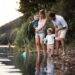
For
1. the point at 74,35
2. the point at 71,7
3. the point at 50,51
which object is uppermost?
the point at 71,7

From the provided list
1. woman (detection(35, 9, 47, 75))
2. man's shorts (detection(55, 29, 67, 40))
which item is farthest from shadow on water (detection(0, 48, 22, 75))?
man's shorts (detection(55, 29, 67, 40))

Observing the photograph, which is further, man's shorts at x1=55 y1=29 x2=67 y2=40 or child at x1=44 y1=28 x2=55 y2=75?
man's shorts at x1=55 y1=29 x2=67 y2=40

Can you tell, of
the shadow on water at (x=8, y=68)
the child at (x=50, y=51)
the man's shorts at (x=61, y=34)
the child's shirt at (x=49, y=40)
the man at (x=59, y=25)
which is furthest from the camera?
the child's shirt at (x=49, y=40)

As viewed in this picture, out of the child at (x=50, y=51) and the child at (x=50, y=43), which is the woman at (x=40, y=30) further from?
the child at (x=50, y=43)

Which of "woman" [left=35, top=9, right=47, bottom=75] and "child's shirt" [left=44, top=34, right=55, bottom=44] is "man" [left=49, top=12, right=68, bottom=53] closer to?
"woman" [left=35, top=9, right=47, bottom=75]

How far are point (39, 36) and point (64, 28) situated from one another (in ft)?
3.83

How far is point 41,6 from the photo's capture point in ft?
89.1

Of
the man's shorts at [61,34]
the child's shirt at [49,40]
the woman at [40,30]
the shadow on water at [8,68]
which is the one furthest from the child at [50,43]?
the woman at [40,30]

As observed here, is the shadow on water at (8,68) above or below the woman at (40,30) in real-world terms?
below

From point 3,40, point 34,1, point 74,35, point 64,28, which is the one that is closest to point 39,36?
point 64,28

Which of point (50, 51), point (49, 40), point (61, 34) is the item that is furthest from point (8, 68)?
point (49, 40)

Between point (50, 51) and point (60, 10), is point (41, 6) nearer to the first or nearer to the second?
point (60, 10)

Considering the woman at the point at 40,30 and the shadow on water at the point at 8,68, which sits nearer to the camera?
the woman at the point at 40,30

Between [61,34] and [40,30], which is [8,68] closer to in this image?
[61,34]
